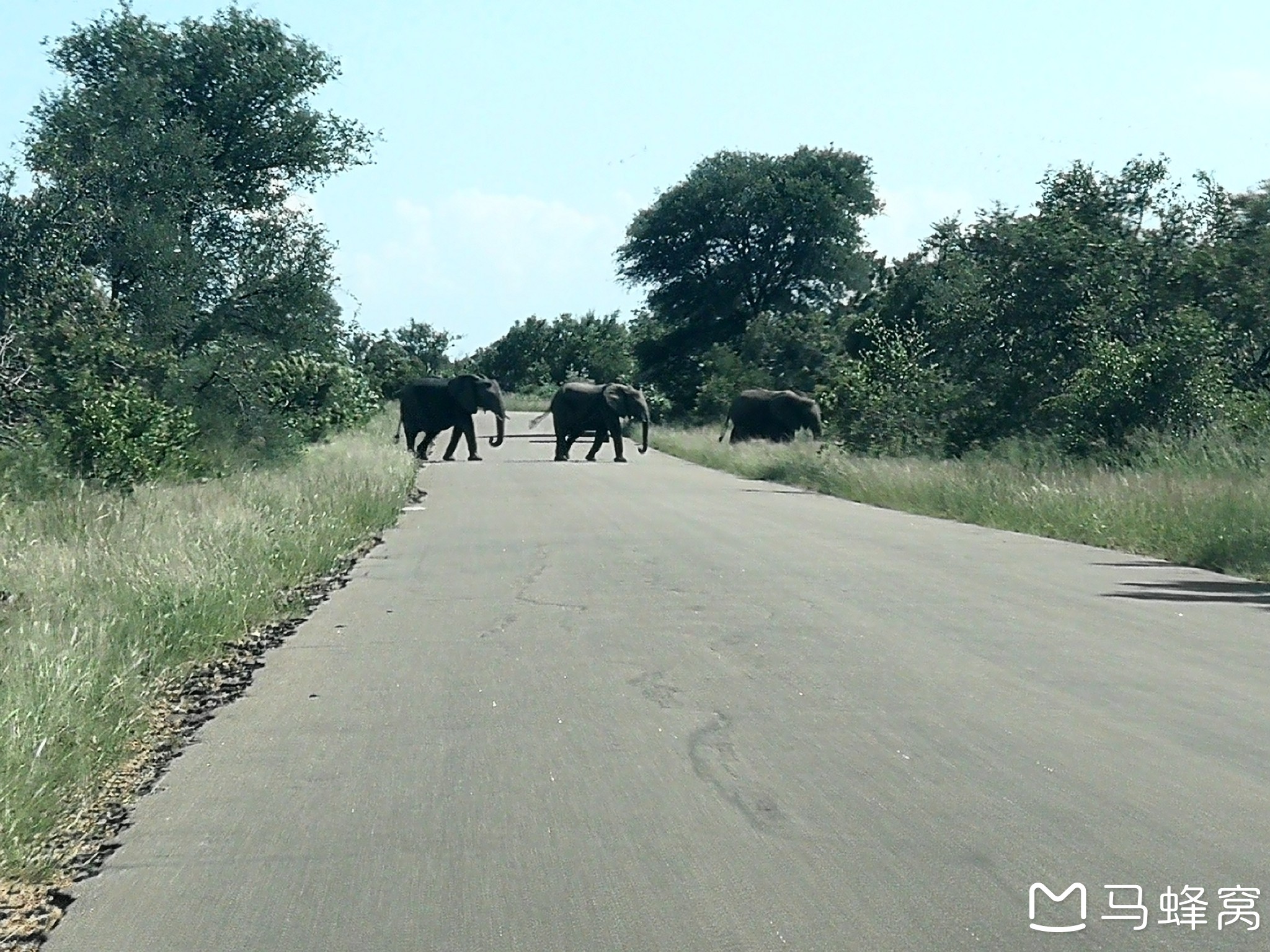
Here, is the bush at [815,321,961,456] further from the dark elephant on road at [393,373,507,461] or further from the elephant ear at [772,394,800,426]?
the elephant ear at [772,394,800,426]

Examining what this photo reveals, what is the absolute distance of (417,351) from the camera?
4875 inches

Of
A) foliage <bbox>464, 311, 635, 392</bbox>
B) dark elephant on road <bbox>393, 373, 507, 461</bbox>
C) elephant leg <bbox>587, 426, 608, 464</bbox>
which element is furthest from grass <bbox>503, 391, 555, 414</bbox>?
dark elephant on road <bbox>393, 373, 507, 461</bbox>

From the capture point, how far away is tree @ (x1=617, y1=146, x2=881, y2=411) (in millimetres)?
79688

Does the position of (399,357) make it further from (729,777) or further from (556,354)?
(729,777)

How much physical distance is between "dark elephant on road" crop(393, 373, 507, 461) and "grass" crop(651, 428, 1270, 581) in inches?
492

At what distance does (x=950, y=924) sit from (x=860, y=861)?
707 mm

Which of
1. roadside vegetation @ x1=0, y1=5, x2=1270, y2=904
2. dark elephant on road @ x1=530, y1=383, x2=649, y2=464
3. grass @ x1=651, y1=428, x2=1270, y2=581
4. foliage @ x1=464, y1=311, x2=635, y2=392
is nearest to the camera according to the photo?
roadside vegetation @ x1=0, y1=5, x2=1270, y2=904

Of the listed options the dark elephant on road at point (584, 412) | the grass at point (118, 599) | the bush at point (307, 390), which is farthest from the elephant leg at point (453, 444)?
the grass at point (118, 599)

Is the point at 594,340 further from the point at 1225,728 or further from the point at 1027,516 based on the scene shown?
the point at 1225,728

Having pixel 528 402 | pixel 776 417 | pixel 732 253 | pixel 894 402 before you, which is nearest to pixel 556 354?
pixel 528 402

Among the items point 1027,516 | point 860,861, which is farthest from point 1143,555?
point 860,861

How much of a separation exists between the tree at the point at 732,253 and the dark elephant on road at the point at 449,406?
33.9 metres

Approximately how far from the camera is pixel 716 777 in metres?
7.11

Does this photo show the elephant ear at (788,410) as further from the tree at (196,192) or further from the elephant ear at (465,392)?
the tree at (196,192)
